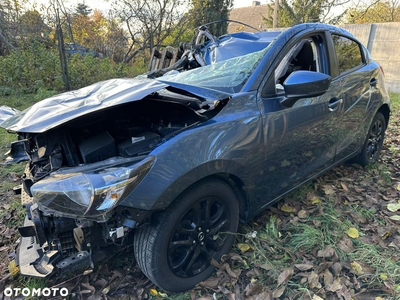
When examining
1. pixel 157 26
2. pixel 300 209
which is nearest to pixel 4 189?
pixel 300 209

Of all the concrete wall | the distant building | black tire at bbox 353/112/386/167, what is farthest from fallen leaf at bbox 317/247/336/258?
the distant building

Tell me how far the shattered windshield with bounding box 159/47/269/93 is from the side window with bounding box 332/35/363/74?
3.33ft

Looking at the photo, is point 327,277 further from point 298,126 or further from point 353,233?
point 298,126

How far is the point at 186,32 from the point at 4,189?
11141 millimetres

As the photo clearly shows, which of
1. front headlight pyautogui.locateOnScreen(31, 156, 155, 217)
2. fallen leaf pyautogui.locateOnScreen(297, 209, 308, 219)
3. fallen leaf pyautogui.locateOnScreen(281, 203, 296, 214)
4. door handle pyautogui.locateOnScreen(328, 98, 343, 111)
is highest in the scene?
door handle pyautogui.locateOnScreen(328, 98, 343, 111)

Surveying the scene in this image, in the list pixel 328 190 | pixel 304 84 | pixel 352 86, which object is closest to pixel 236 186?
pixel 304 84

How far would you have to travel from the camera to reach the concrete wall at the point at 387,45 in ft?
30.0

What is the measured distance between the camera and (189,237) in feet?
6.20

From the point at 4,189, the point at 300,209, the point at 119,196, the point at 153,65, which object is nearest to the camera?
the point at 119,196

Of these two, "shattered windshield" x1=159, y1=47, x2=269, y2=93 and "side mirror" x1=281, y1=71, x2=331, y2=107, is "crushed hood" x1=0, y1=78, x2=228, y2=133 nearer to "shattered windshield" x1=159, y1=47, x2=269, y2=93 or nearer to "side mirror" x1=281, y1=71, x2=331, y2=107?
"shattered windshield" x1=159, y1=47, x2=269, y2=93

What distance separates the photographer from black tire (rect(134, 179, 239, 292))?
171 centimetres

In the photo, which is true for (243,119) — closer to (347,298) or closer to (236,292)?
(236,292)

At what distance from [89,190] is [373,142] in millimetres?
3432

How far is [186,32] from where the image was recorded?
12.9 m
